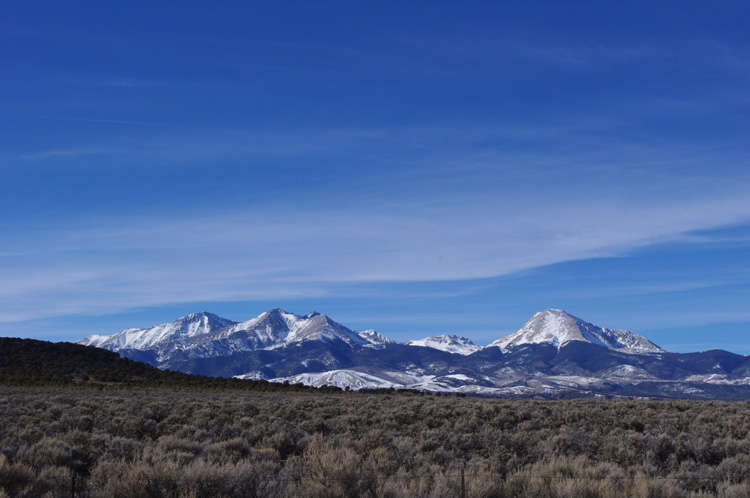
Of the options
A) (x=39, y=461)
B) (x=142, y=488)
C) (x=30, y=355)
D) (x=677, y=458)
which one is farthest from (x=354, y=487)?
(x=30, y=355)

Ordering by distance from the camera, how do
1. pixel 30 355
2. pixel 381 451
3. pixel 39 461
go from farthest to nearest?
pixel 30 355
pixel 381 451
pixel 39 461

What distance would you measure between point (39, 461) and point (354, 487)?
22.0 ft

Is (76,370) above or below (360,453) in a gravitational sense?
above

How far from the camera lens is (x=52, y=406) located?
914 inches

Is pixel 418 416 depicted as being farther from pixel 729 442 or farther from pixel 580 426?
pixel 729 442

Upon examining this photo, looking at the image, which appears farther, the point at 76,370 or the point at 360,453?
the point at 76,370

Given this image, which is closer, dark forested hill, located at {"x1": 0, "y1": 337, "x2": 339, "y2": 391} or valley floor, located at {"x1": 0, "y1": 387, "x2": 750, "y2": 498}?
valley floor, located at {"x1": 0, "y1": 387, "x2": 750, "y2": 498}

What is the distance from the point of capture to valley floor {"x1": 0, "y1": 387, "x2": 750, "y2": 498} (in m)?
9.81

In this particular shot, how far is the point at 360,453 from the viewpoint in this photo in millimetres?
13977

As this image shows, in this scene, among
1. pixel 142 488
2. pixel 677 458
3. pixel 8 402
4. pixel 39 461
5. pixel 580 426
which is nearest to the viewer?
pixel 142 488

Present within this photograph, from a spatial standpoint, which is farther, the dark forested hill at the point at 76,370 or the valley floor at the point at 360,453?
the dark forested hill at the point at 76,370

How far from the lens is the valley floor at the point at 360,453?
9.81m

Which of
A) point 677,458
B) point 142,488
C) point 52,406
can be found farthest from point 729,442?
point 52,406

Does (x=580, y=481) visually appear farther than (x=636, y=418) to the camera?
No
